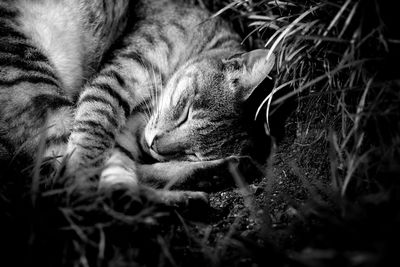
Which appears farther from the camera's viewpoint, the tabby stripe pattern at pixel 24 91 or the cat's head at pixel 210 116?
the cat's head at pixel 210 116

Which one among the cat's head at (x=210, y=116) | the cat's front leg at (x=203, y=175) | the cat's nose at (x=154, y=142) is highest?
the cat's head at (x=210, y=116)

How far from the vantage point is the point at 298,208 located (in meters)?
1.39

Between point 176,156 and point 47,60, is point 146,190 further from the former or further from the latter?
point 47,60

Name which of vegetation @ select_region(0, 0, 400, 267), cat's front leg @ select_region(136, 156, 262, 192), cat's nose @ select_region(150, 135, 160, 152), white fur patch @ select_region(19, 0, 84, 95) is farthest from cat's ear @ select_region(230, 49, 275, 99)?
white fur patch @ select_region(19, 0, 84, 95)

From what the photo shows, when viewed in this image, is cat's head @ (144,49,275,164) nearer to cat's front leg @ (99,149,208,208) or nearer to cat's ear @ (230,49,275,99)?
cat's ear @ (230,49,275,99)

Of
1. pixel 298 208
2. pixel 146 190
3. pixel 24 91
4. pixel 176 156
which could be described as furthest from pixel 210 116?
pixel 24 91

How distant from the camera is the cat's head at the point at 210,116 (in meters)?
2.14

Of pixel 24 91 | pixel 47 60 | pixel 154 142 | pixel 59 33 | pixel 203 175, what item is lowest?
pixel 203 175

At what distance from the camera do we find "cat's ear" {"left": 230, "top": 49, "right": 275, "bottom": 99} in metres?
2.09

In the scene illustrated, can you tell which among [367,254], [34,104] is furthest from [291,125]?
[34,104]

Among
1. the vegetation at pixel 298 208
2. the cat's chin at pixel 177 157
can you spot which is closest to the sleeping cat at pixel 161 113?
the cat's chin at pixel 177 157

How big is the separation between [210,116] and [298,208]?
930 mm

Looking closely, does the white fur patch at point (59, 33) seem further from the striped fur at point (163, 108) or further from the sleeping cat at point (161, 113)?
the striped fur at point (163, 108)

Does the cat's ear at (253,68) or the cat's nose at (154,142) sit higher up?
the cat's ear at (253,68)
